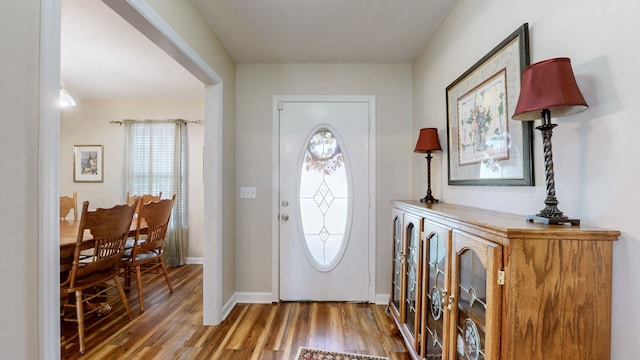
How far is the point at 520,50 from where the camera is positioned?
49.1 inches

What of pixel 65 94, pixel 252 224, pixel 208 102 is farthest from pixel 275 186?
pixel 65 94

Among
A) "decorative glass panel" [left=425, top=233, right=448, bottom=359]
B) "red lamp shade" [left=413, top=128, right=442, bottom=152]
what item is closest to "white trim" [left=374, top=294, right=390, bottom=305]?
"decorative glass panel" [left=425, top=233, right=448, bottom=359]

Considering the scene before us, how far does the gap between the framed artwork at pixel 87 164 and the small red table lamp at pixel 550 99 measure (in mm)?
4994

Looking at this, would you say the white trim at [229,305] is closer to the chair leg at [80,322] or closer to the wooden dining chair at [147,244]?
the wooden dining chair at [147,244]

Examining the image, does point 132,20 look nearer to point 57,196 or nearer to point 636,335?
point 57,196

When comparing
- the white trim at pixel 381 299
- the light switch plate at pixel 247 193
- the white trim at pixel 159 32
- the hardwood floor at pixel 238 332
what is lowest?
the hardwood floor at pixel 238 332

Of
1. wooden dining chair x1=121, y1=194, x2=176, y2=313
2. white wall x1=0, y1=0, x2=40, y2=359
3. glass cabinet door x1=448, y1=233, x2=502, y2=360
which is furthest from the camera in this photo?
wooden dining chair x1=121, y1=194, x2=176, y2=313

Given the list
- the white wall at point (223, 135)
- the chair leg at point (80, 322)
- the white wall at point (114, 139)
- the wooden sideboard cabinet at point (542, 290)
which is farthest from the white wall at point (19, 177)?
the white wall at point (114, 139)

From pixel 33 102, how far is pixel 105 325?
84.8 inches

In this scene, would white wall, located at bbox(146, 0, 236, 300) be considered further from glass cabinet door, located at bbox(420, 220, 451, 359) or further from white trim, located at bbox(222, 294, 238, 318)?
glass cabinet door, located at bbox(420, 220, 451, 359)

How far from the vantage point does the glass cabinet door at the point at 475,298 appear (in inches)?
36.0

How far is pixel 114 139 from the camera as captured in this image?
4.03m

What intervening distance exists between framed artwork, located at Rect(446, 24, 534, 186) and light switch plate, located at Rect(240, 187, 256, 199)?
5.75 feet

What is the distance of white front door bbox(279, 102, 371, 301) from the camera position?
8.80 feet
